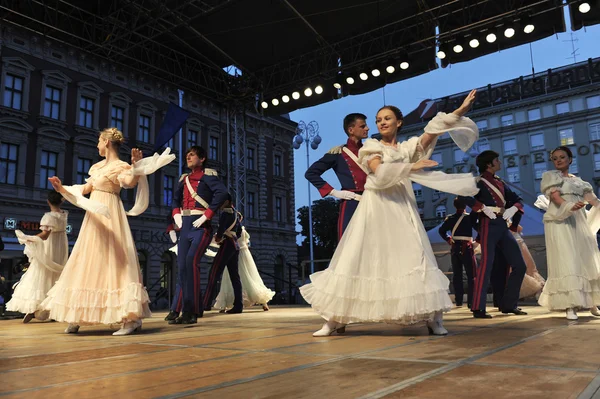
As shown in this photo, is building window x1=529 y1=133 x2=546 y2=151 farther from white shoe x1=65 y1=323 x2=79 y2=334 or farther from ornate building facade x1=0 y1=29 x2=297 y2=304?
white shoe x1=65 y1=323 x2=79 y2=334

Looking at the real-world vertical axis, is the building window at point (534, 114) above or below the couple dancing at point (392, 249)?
above

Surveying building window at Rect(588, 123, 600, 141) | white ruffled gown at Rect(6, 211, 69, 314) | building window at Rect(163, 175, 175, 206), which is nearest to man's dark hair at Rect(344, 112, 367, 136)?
white ruffled gown at Rect(6, 211, 69, 314)

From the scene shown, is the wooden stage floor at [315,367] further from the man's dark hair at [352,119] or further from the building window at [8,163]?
the building window at [8,163]

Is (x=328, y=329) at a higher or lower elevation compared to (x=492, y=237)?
lower

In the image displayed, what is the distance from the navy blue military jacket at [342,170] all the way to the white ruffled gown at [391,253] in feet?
2.56

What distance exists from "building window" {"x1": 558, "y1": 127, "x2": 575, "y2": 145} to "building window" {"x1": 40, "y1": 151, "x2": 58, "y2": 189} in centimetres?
4716

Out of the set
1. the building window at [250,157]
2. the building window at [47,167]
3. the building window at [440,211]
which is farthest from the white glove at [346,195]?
the building window at [440,211]

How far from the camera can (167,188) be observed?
29.5m

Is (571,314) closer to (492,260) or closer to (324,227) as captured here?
(492,260)

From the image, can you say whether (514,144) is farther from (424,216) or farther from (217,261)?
(217,261)

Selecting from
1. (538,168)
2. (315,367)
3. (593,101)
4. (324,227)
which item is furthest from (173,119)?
(593,101)

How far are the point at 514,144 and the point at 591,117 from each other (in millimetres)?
7589

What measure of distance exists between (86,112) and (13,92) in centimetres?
365

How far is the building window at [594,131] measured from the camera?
49594 mm
